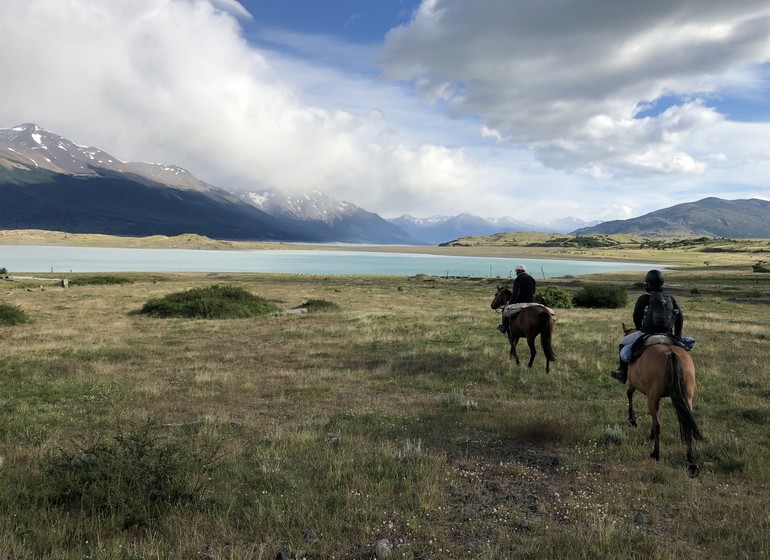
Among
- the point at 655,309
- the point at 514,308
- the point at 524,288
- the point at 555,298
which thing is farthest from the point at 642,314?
the point at 555,298

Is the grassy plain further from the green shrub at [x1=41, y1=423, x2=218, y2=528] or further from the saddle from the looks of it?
the saddle

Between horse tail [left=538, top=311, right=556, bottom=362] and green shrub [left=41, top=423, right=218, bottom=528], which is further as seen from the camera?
horse tail [left=538, top=311, right=556, bottom=362]

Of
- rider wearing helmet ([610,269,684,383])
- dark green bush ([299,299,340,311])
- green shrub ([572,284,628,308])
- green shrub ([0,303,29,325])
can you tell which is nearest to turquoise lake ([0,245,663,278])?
green shrub ([572,284,628,308])

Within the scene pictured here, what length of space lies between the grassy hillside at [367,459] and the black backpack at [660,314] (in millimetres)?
2089

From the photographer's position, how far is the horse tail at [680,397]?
7172 mm

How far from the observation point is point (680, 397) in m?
7.31

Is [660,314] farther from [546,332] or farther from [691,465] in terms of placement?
[546,332]

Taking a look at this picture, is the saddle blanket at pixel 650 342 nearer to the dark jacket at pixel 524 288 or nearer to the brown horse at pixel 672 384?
the brown horse at pixel 672 384

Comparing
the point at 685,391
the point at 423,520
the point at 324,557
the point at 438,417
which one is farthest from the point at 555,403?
the point at 324,557

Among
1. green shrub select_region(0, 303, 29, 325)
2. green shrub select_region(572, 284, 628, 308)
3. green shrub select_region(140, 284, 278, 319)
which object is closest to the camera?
green shrub select_region(0, 303, 29, 325)

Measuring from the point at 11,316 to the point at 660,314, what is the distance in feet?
101

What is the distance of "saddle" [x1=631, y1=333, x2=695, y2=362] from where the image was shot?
8.27 metres

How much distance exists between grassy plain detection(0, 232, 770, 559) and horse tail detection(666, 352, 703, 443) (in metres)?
0.57

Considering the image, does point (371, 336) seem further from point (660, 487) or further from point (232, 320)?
point (660, 487)
